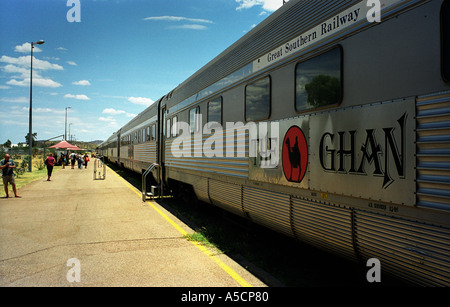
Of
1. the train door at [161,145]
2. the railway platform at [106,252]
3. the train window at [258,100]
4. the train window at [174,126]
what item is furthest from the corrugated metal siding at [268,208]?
the train door at [161,145]

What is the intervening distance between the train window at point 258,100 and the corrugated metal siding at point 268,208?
3.61 feet

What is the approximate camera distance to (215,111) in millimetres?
6344

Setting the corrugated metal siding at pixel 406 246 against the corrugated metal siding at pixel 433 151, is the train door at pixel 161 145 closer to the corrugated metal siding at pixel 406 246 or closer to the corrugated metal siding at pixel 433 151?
the corrugated metal siding at pixel 406 246

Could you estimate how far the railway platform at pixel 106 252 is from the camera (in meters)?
4.09

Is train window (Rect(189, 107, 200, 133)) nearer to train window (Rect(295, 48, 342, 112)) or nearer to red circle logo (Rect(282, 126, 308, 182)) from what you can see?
red circle logo (Rect(282, 126, 308, 182))

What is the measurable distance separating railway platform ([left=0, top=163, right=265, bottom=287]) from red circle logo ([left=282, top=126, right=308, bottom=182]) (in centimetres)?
142

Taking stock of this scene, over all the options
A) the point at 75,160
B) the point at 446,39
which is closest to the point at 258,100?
the point at 446,39

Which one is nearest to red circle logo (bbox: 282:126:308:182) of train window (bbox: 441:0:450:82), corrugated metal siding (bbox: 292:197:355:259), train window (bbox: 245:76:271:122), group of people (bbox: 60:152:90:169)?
corrugated metal siding (bbox: 292:197:355:259)

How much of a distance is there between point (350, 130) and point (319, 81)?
0.77 m

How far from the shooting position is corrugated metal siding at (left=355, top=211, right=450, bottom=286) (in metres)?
2.34

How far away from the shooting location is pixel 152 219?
7656 millimetres

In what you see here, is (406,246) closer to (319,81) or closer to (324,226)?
(324,226)
